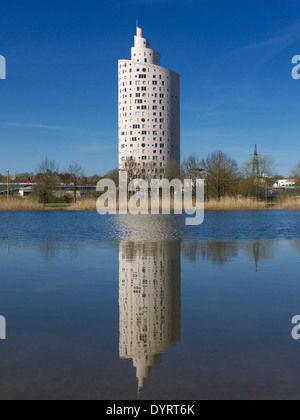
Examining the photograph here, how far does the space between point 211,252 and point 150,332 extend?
29.4 ft

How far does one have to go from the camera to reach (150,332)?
213 inches

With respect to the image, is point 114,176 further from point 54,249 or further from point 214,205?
point 54,249

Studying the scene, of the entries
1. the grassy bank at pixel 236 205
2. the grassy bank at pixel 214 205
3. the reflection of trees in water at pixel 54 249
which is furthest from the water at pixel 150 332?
the grassy bank at pixel 214 205

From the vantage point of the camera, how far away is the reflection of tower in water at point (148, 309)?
15.5ft

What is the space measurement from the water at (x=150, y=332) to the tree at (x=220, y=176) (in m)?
51.5

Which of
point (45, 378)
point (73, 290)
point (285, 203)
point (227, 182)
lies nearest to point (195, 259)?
point (73, 290)

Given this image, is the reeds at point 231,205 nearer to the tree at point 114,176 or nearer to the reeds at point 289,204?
the reeds at point 289,204

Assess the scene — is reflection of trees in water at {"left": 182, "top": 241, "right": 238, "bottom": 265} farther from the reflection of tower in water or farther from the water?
the water

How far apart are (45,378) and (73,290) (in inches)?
160

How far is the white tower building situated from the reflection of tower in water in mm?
147506

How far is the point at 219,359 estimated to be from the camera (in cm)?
445

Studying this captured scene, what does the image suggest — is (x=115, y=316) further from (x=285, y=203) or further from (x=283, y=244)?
(x=285, y=203)

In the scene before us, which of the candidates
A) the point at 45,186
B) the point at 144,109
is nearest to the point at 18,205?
the point at 45,186

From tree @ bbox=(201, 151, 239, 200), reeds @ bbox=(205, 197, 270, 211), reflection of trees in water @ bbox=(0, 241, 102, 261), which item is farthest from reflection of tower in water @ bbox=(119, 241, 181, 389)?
tree @ bbox=(201, 151, 239, 200)
